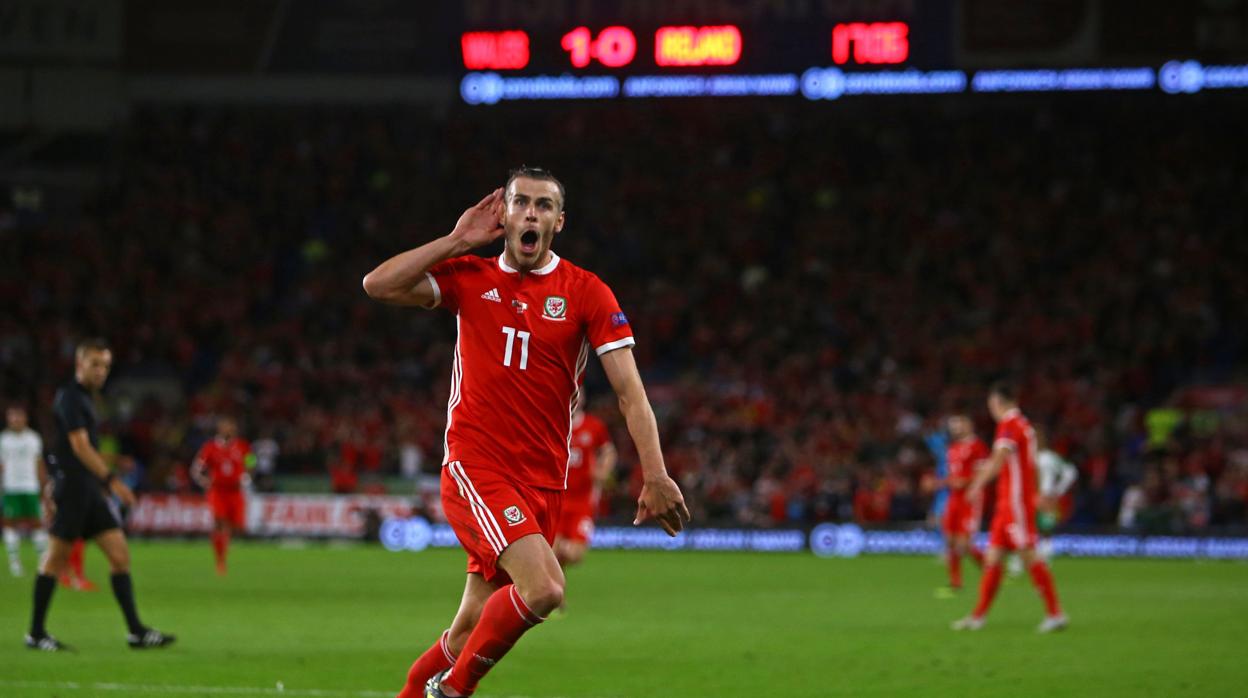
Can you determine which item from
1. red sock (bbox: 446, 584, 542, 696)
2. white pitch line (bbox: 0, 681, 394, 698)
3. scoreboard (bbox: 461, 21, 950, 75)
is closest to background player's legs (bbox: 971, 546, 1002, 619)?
white pitch line (bbox: 0, 681, 394, 698)

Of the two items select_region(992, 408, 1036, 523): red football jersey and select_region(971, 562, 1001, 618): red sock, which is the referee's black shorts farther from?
select_region(992, 408, 1036, 523): red football jersey

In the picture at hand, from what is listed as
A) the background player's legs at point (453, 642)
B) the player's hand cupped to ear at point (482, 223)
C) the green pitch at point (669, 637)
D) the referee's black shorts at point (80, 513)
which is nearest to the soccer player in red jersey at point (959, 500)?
the green pitch at point (669, 637)

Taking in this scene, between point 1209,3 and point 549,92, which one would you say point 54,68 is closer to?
point 549,92

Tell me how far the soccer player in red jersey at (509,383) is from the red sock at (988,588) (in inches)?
366

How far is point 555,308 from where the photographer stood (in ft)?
25.7

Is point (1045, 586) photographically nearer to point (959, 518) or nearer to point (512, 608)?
point (959, 518)

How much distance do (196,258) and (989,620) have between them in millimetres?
28490

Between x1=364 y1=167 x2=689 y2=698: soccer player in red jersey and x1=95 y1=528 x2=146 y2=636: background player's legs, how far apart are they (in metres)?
5.77

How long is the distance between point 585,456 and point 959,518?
5827mm

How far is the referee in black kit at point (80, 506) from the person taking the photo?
1298cm

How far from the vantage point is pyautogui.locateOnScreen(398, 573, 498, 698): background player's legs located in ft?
26.2

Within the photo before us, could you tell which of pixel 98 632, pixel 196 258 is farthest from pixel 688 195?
pixel 98 632

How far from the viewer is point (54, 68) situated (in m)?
40.2

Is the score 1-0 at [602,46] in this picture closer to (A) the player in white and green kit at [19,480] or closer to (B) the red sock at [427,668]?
(A) the player in white and green kit at [19,480]
